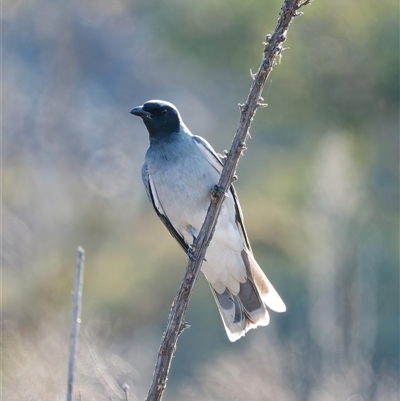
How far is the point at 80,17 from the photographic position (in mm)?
14852

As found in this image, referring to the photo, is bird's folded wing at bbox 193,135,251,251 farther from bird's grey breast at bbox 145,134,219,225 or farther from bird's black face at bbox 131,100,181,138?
bird's black face at bbox 131,100,181,138

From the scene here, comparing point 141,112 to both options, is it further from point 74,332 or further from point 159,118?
point 74,332

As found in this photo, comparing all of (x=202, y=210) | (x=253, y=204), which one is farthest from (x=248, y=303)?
(x=253, y=204)

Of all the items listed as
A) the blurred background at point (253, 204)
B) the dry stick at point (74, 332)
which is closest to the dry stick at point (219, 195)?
the dry stick at point (74, 332)

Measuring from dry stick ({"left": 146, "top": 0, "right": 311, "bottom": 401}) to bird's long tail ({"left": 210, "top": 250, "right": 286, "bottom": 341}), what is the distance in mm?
1174

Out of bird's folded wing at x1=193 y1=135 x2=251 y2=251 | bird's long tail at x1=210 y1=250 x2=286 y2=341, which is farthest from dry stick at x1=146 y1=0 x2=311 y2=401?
bird's folded wing at x1=193 y1=135 x2=251 y2=251

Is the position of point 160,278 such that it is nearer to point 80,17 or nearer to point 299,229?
point 299,229

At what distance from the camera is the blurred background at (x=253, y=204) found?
21.5 ft

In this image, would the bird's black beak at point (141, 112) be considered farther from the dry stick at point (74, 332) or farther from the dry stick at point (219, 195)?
the dry stick at point (74, 332)

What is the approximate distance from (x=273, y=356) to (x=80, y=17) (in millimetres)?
10858

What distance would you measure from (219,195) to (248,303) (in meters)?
1.44

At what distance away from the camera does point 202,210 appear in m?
3.89

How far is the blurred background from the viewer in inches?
258

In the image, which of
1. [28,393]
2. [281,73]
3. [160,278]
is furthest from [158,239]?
[28,393]
